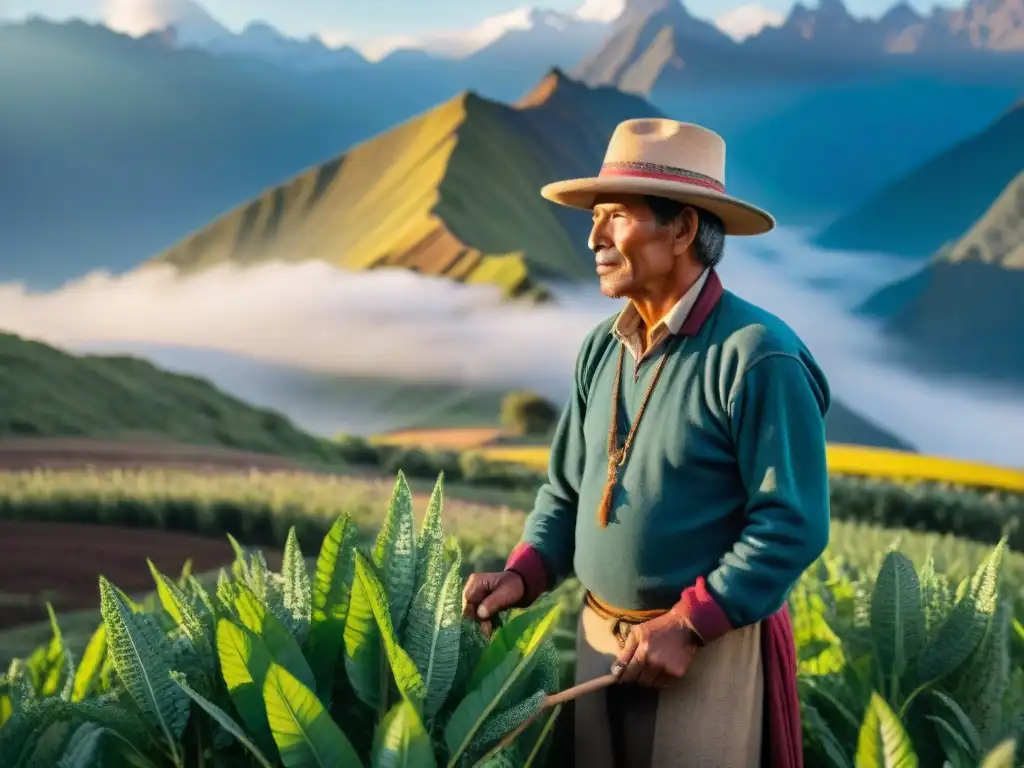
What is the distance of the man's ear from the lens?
5.45 feet

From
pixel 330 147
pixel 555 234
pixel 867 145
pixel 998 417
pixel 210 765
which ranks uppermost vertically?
pixel 867 145

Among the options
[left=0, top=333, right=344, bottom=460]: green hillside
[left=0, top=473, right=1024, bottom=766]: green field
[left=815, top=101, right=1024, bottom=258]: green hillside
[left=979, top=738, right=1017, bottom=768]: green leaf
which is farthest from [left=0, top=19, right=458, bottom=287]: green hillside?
[left=979, top=738, right=1017, bottom=768]: green leaf

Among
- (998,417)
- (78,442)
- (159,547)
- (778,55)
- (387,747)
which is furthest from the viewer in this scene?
(778,55)

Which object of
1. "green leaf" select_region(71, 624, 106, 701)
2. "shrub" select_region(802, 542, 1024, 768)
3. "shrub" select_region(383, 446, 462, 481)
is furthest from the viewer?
"shrub" select_region(383, 446, 462, 481)

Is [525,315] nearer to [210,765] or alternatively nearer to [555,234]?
[555,234]

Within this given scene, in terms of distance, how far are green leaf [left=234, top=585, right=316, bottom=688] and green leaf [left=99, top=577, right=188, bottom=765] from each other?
0.46 feet

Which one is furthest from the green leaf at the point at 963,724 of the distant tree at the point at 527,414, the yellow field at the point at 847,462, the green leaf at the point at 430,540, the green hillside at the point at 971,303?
the green hillside at the point at 971,303

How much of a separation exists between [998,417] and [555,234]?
14.8 ft

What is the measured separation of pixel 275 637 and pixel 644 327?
29.8 inches

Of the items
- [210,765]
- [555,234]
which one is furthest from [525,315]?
[210,765]

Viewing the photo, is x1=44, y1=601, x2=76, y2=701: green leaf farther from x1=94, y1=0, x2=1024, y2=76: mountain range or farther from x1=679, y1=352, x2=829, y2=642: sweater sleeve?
x1=94, y1=0, x2=1024, y2=76: mountain range

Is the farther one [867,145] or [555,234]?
[867,145]

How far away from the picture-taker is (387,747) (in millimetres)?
1339

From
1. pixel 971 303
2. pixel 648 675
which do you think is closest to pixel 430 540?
pixel 648 675
